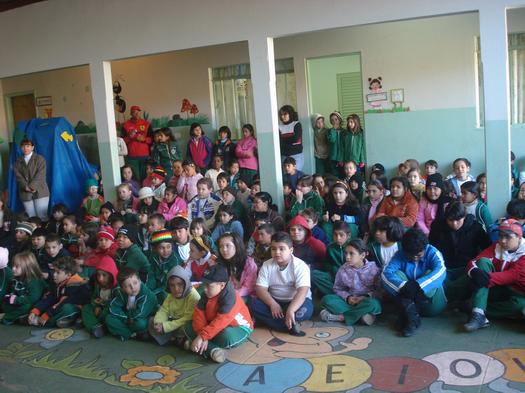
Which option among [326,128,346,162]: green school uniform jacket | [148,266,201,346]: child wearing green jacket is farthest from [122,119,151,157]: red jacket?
[148,266,201,346]: child wearing green jacket

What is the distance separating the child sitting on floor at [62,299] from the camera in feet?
16.5

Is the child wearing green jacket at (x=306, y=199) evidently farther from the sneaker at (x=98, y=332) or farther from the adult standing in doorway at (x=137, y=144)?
the adult standing in doorway at (x=137, y=144)

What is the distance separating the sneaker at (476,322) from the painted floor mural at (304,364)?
6 cm

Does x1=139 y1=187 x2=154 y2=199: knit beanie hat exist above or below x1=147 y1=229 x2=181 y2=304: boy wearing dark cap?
above

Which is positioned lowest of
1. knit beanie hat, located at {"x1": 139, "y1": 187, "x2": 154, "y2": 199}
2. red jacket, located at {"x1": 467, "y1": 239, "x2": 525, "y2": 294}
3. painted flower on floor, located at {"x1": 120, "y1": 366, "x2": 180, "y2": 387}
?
painted flower on floor, located at {"x1": 120, "y1": 366, "x2": 180, "y2": 387}

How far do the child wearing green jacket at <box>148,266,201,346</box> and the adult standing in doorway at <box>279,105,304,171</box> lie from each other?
168 inches

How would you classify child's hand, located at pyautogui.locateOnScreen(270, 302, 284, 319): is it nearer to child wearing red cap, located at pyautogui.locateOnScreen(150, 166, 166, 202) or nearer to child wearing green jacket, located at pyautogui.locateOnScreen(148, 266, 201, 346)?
child wearing green jacket, located at pyautogui.locateOnScreen(148, 266, 201, 346)

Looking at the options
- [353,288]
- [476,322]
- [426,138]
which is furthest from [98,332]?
[426,138]

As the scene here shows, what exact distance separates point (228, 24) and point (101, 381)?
4159 mm

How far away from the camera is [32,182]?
8102 millimetres

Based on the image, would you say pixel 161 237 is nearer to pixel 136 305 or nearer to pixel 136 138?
pixel 136 305

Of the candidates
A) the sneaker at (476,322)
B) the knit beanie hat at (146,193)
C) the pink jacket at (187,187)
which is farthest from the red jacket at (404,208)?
the knit beanie hat at (146,193)

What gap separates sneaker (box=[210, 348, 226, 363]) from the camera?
13.1ft

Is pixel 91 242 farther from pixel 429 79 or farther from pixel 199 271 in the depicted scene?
pixel 429 79
